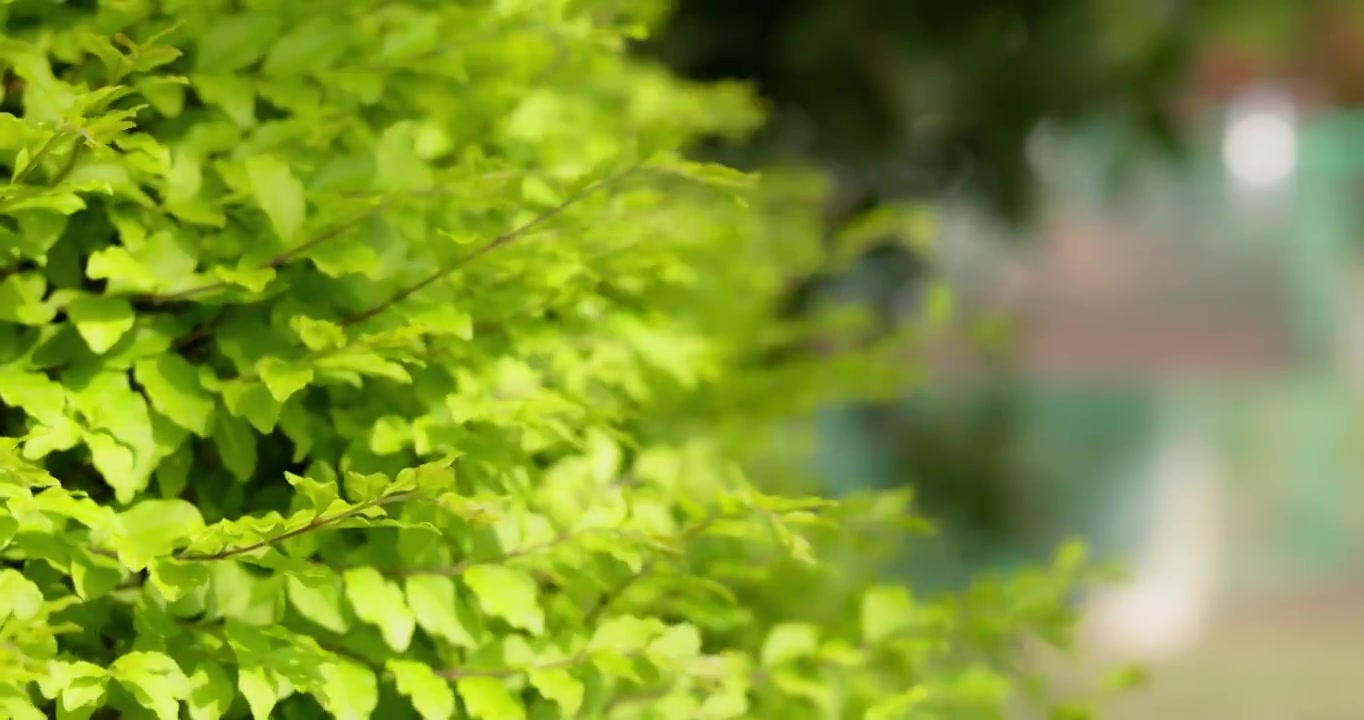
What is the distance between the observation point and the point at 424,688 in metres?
0.33

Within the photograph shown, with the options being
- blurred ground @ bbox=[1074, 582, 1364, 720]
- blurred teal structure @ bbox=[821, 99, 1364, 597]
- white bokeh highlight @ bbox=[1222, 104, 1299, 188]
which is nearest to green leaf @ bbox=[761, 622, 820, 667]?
blurred ground @ bbox=[1074, 582, 1364, 720]

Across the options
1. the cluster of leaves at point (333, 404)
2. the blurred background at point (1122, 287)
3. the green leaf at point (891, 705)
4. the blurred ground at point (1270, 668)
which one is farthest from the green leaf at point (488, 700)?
the blurred ground at point (1270, 668)

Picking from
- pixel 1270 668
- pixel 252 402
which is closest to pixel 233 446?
pixel 252 402

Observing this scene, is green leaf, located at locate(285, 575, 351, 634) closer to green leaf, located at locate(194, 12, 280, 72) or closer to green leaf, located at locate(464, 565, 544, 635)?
green leaf, located at locate(464, 565, 544, 635)

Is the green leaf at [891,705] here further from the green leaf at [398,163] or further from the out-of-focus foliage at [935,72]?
the out-of-focus foliage at [935,72]

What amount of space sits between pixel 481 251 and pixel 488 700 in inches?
4.7

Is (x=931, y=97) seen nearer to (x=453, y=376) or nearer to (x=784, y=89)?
(x=784, y=89)

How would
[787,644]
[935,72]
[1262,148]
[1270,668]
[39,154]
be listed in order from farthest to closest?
[1262,148], [1270,668], [935,72], [787,644], [39,154]

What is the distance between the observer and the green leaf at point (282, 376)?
12.2 inches

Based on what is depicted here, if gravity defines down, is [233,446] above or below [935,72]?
below

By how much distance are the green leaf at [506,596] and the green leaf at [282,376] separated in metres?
0.07

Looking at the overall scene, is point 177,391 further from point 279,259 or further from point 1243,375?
point 1243,375

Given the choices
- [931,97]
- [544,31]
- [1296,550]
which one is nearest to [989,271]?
[931,97]

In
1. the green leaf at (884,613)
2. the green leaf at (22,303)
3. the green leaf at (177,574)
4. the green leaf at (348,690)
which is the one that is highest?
the green leaf at (884,613)
